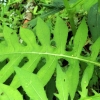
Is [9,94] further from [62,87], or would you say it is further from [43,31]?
[43,31]

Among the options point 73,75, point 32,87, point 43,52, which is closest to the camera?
point 32,87

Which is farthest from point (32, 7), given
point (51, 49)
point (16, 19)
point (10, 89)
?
point (10, 89)

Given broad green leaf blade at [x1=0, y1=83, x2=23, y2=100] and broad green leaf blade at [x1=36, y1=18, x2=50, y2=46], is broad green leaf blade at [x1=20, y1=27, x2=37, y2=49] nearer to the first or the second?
broad green leaf blade at [x1=36, y1=18, x2=50, y2=46]

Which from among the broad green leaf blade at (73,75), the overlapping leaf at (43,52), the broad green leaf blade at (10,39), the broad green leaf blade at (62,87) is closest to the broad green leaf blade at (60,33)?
the overlapping leaf at (43,52)

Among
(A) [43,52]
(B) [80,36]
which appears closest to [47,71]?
(A) [43,52]

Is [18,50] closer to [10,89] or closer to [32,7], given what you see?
[10,89]

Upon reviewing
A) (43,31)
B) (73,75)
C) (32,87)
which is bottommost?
(73,75)
